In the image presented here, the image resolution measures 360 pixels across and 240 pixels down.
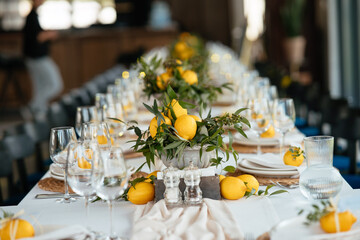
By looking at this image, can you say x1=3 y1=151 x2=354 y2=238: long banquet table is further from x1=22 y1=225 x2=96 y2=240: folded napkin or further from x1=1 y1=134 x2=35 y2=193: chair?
x1=1 y1=134 x2=35 y2=193: chair

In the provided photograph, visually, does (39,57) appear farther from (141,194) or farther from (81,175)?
(81,175)

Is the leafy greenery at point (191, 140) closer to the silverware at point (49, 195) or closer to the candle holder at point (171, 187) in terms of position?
the candle holder at point (171, 187)

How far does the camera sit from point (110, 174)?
139 cm

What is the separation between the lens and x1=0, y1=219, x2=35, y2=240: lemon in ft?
4.43

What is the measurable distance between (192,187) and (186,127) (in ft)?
0.60

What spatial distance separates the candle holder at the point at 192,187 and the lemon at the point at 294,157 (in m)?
0.52

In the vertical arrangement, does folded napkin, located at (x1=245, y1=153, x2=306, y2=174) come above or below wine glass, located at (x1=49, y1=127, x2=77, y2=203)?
below

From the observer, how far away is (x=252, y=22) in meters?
14.0

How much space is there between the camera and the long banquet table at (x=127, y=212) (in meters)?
1.48

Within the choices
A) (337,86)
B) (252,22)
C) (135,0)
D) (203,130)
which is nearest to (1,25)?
(135,0)

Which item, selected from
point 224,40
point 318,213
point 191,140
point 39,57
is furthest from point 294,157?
point 224,40

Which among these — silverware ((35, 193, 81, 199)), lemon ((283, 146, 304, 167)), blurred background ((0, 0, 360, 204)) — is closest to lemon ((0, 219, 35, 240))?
silverware ((35, 193, 81, 199))

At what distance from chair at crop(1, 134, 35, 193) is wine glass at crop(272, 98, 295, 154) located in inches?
50.8

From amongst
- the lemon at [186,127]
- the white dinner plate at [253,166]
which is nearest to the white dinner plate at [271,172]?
the white dinner plate at [253,166]
